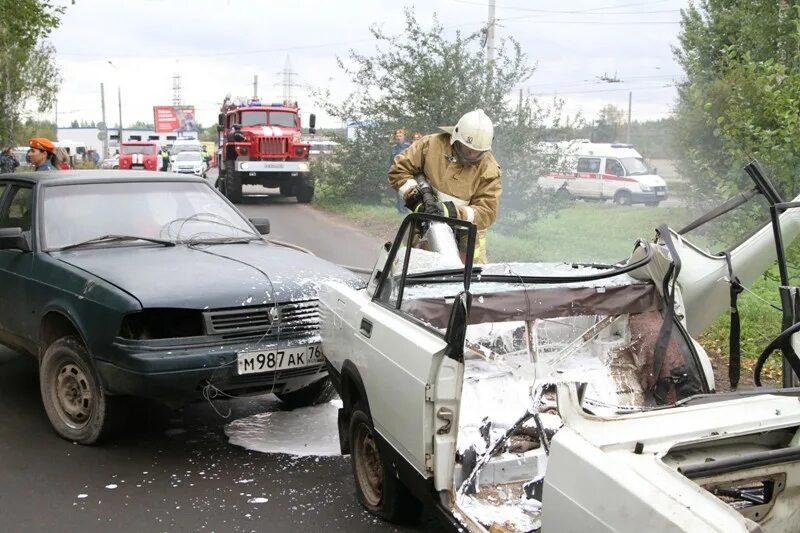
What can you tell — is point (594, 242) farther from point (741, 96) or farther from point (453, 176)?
point (453, 176)

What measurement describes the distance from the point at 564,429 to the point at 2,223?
5.05 meters

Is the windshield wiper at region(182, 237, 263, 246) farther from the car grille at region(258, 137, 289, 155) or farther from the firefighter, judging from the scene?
the car grille at region(258, 137, 289, 155)

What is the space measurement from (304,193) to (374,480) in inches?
843

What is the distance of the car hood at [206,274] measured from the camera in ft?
15.6

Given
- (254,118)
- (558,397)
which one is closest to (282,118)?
(254,118)

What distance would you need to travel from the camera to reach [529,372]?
13.9 ft

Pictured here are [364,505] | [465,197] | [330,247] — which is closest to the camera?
[364,505]

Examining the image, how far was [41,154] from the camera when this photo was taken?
10.4 metres

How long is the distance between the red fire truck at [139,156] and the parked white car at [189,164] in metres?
0.91

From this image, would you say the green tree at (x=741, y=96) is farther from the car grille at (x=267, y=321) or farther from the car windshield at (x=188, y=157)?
the car windshield at (x=188, y=157)

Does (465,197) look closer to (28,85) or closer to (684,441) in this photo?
(684,441)

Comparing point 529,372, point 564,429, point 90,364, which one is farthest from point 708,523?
point 90,364

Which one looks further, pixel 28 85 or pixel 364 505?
pixel 28 85

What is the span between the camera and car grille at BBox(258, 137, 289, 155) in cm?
2394
